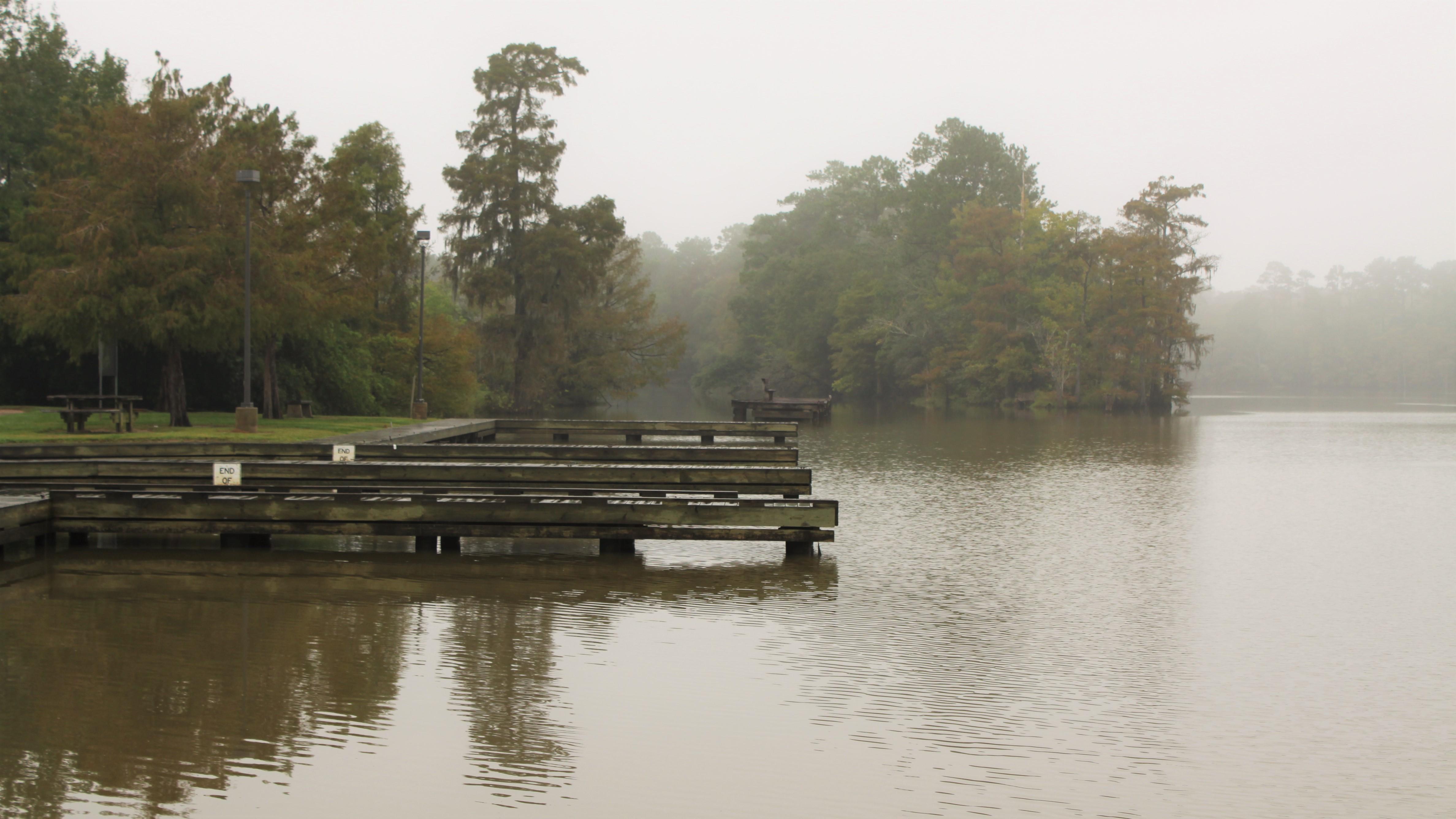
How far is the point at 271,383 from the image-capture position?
1208 inches

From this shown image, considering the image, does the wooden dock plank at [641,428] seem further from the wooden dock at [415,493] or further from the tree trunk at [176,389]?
the wooden dock at [415,493]

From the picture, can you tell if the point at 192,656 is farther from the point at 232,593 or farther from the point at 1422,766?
the point at 1422,766

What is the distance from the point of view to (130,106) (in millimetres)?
25938

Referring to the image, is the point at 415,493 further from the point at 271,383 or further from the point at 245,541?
the point at 271,383

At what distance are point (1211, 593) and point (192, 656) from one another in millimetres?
8487

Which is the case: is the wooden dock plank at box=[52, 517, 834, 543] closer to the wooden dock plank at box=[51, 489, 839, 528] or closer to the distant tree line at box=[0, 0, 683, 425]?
the wooden dock plank at box=[51, 489, 839, 528]

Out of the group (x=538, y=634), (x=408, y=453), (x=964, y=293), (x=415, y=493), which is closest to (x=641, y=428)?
(x=408, y=453)

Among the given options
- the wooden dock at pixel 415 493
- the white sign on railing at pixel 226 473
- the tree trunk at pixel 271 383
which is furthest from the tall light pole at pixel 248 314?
the white sign on railing at pixel 226 473

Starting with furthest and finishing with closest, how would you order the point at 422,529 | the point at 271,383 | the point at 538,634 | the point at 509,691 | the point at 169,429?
the point at 271,383, the point at 169,429, the point at 422,529, the point at 538,634, the point at 509,691

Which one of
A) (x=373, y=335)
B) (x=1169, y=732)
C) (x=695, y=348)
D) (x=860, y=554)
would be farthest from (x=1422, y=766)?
(x=695, y=348)

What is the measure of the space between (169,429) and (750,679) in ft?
65.3

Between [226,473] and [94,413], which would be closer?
[226,473]

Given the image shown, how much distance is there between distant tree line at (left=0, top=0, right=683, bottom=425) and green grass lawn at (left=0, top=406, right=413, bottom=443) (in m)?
1.34

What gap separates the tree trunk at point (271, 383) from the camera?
99.1 ft
